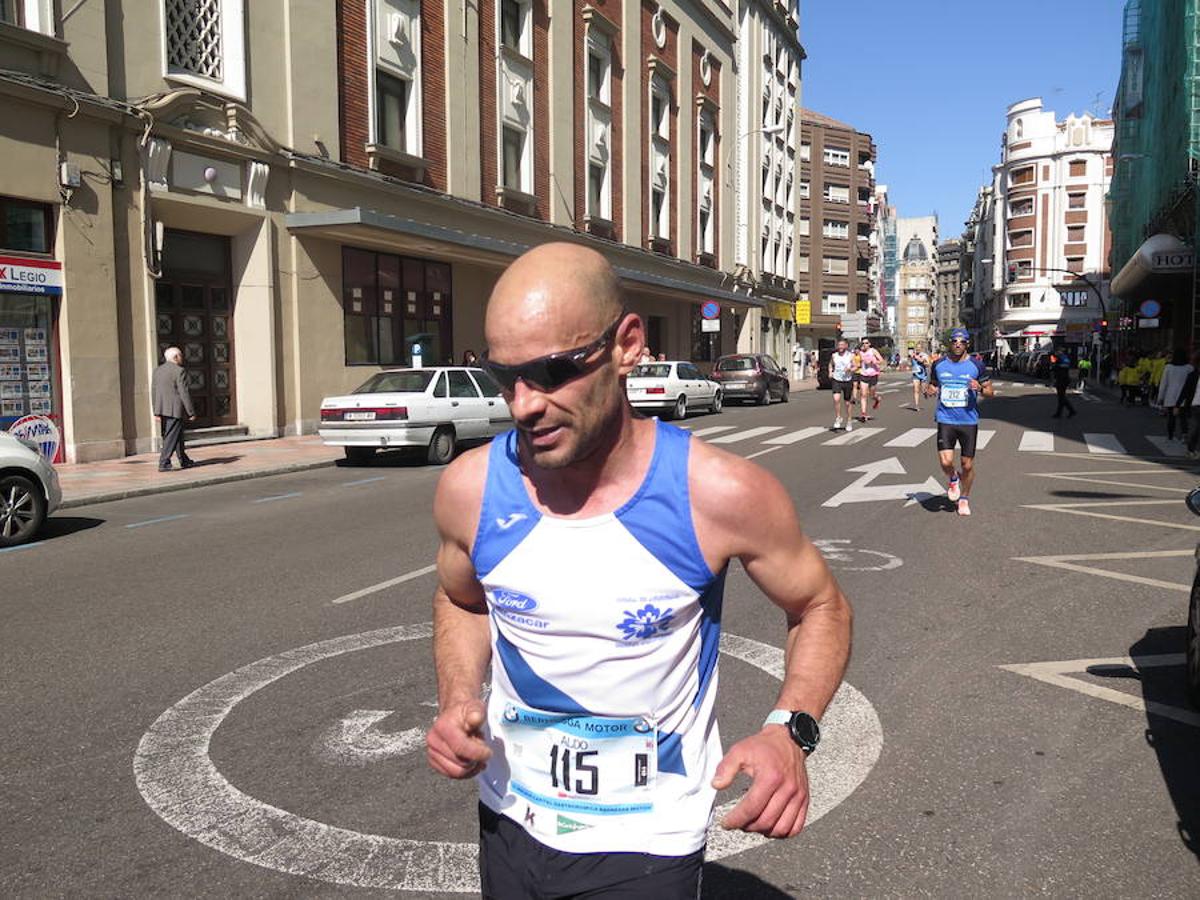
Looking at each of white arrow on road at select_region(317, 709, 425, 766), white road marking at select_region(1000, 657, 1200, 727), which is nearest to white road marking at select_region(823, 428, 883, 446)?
white road marking at select_region(1000, 657, 1200, 727)

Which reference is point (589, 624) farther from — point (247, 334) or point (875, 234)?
point (875, 234)

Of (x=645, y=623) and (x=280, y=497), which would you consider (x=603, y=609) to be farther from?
(x=280, y=497)

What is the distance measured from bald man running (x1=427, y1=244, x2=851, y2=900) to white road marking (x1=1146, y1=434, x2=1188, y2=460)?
1642 centimetres

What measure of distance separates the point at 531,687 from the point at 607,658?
178 mm

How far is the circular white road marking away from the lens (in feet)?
9.97

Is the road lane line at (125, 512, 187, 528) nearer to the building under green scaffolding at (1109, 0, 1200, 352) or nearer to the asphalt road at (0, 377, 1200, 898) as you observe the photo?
the asphalt road at (0, 377, 1200, 898)

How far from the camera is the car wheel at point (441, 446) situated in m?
Result: 15.4

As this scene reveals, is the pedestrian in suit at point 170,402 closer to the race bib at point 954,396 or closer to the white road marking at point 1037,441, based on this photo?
the race bib at point 954,396

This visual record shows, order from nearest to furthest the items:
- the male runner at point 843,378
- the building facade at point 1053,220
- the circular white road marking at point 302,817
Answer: the circular white road marking at point 302,817 → the male runner at point 843,378 → the building facade at point 1053,220

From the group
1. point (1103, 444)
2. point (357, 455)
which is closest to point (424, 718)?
point (357, 455)

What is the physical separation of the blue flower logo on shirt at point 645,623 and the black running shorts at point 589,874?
390 millimetres

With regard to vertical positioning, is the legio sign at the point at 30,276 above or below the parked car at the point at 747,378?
above

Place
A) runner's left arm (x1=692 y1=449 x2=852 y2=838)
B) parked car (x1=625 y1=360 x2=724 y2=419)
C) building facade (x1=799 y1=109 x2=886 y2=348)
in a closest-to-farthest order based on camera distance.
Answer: runner's left arm (x1=692 y1=449 x2=852 y2=838) → parked car (x1=625 y1=360 x2=724 y2=419) → building facade (x1=799 y1=109 x2=886 y2=348)

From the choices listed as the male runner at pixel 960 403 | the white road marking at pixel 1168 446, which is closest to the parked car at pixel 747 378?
the white road marking at pixel 1168 446
